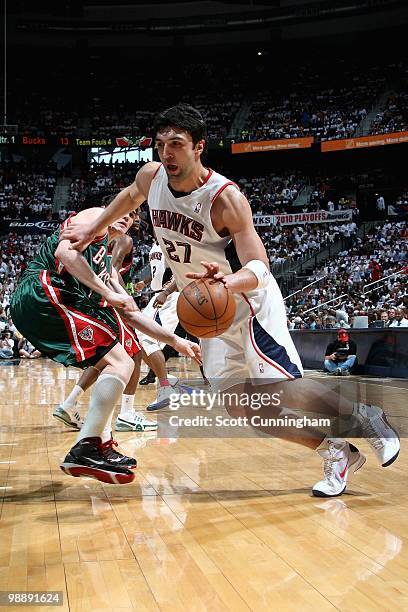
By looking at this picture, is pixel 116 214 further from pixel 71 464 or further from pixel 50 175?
pixel 50 175

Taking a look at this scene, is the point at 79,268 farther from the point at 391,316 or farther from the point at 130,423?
the point at 391,316

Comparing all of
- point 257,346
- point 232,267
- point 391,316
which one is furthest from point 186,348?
point 391,316

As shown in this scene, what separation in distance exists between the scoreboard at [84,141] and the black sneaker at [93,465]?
3097cm

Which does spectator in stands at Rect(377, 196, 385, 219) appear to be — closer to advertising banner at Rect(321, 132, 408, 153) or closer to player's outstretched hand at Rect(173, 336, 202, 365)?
advertising banner at Rect(321, 132, 408, 153)

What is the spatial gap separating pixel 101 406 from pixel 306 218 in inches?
1009

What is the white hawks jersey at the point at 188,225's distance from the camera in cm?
360

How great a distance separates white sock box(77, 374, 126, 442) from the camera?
3793 mm

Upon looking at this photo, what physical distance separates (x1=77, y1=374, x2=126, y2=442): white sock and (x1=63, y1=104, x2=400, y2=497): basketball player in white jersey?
20.7 inches

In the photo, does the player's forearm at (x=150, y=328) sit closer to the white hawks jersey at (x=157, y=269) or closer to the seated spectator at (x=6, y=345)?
the white hawks jersey at (x=157, y=269)

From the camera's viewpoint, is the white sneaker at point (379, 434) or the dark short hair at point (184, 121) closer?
the dark short hair at point (184, 121)

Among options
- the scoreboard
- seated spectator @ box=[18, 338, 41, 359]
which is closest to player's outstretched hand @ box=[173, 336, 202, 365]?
seated spectator @ box=[18, 338, 41, 359]

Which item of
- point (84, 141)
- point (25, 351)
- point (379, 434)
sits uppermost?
point (84, 141)

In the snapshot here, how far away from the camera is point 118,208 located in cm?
391

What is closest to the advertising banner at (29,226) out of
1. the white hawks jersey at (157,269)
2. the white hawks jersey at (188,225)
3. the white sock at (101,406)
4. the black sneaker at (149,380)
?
the black sneaker at (149,380)
